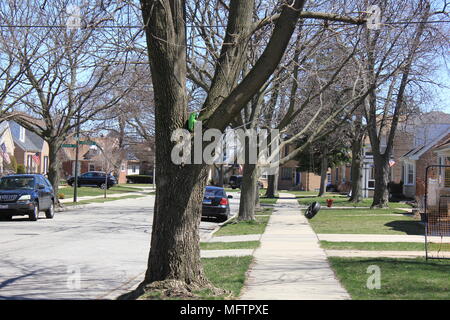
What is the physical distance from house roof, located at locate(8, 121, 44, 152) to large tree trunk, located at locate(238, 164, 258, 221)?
40616 mm

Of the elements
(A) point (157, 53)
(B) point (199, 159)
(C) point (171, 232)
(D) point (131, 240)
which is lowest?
(D) point (131, 240)

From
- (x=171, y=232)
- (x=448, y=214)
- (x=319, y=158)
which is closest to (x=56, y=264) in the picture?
(x=171, y=232)

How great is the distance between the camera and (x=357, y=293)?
8.71 meters

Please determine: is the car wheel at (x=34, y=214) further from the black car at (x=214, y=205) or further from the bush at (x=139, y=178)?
the bush at (x=139, y=178)

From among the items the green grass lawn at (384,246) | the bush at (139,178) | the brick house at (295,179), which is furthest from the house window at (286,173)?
the green grass lawn at (384,246)

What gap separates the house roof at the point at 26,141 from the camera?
59.4 meters

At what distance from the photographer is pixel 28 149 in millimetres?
60062

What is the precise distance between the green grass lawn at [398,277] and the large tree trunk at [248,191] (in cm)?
1035

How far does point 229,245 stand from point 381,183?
1926 centimetres

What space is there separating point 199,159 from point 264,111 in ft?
70.8

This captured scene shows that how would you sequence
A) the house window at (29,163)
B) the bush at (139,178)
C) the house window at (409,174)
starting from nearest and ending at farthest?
1. the house window at (409,174)
2. the house window at (29,163)
3. the bush at (139,178)

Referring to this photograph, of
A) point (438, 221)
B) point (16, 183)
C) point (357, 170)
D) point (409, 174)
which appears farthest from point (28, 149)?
point (438, 221)

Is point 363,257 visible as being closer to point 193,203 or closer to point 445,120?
point 193,203
